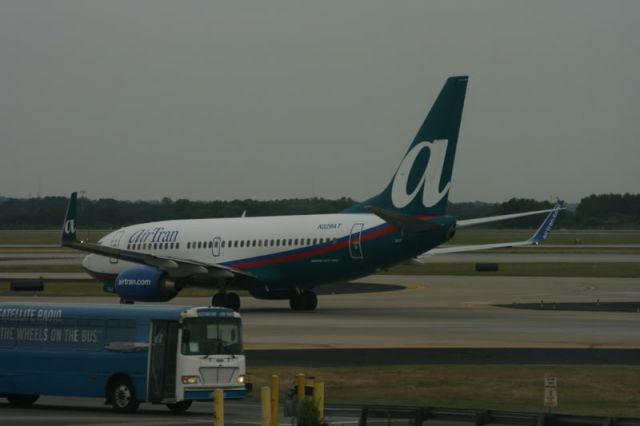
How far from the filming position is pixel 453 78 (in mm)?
52625

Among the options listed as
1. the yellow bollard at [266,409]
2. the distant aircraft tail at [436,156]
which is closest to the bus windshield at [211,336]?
the yellow bollard at [266,409]

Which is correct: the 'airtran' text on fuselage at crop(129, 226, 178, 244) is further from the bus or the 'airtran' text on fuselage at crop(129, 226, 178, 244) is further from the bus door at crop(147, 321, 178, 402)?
the bus door at crop(147, 321, 178, 402)

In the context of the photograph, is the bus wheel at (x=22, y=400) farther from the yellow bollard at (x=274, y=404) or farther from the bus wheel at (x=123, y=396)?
the yellow bollard at (x=274, y=404)

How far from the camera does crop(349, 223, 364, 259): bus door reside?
54.4 metres

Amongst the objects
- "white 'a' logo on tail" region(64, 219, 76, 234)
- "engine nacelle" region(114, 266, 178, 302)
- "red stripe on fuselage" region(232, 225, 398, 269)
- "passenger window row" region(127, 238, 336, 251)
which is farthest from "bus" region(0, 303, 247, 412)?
"engine nacelle" region(114, 266, 178, 302)

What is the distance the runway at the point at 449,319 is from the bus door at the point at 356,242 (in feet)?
8.88

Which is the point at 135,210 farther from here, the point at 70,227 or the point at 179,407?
the point at 179,407

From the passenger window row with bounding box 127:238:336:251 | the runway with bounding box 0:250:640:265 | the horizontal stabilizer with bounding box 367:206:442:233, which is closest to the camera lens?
the horizontal stabilizer with bounding box 367:206:442:233

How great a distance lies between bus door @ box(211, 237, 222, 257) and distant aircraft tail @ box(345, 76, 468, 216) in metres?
10.4

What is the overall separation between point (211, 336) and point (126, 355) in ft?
6.22

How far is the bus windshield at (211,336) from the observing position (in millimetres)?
28281

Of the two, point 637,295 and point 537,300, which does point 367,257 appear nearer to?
point 537,300

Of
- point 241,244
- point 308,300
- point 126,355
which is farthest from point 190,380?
point 308,300

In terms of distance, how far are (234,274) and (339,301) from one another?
1047 centimetres
